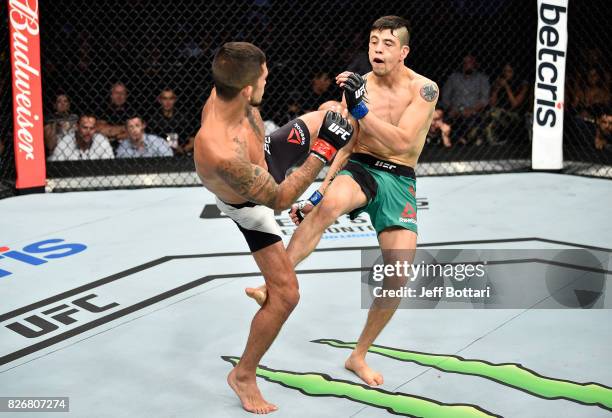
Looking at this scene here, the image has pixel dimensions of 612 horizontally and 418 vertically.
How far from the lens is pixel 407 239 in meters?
3.33

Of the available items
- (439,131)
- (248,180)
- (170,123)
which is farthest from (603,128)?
(248,180)

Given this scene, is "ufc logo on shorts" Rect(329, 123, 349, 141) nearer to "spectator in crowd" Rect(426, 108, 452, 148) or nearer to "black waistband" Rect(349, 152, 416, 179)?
"black waistband" Rect(349, 152, 416, 179)

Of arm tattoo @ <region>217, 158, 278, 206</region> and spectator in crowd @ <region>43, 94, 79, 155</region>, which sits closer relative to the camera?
arm tattoo @ <region>217, 158, 278, 206</region>

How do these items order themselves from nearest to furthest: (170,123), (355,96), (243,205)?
(243,205) < (355,96) < (170,123)

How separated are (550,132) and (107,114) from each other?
3863 mm

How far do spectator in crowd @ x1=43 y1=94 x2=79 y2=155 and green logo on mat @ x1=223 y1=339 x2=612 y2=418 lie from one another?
3854 millimetres

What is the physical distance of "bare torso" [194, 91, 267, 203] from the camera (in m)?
2.83

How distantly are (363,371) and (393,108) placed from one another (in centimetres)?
110

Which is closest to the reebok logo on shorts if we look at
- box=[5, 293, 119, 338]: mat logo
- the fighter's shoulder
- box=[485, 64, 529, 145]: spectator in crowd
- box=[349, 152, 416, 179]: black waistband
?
box=[349, 152, 416, 179]: black waistband

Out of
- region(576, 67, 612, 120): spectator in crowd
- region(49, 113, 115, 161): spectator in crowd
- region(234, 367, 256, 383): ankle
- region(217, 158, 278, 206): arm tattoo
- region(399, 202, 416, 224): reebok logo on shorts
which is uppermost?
region(576, 67, 612, 120): spectator in crowd

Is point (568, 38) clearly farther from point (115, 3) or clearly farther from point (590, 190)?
point (115, 3)

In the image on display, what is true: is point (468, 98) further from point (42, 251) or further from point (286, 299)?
point (286, 299)

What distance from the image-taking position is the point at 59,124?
6.83 meters

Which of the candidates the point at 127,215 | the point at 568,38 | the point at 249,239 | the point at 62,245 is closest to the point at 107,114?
the point at 127,215
